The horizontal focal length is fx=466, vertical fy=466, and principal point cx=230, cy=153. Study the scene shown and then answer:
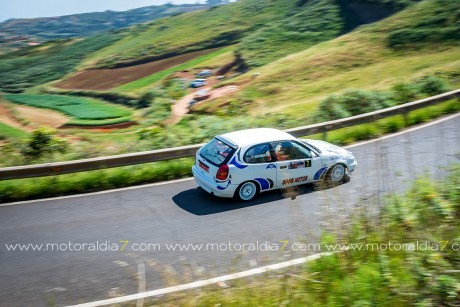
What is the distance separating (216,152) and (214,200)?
999 mm

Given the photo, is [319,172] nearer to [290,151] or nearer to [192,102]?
[290,151]

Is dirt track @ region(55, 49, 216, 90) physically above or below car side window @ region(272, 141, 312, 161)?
below

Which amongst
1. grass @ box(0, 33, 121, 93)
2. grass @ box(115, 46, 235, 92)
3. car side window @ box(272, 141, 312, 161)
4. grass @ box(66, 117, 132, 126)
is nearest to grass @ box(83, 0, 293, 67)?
grass @ box(0, 33, 121, 93)

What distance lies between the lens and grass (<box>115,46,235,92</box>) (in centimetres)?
6738

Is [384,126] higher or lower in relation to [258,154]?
lower

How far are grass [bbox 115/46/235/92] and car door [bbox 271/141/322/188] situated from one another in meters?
57.2

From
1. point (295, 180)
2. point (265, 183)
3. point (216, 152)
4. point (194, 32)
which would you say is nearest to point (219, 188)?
point (216, 152)

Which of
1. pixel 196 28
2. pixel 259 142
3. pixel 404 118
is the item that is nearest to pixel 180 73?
pixel 196 28

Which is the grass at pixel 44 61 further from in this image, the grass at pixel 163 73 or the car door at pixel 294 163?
the car door at pixel 294 163

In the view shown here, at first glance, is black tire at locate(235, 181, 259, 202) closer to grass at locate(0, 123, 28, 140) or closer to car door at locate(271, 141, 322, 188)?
car door at locate(271, 141, 322, 188)

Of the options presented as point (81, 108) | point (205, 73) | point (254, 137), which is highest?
point (254, 137)

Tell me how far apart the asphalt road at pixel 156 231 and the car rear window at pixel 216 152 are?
2.70 feet

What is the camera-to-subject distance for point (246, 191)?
9.44m

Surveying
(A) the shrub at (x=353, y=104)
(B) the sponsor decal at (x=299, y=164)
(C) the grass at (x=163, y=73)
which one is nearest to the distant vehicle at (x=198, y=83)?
(C) the grass at (x=163, y=73)
